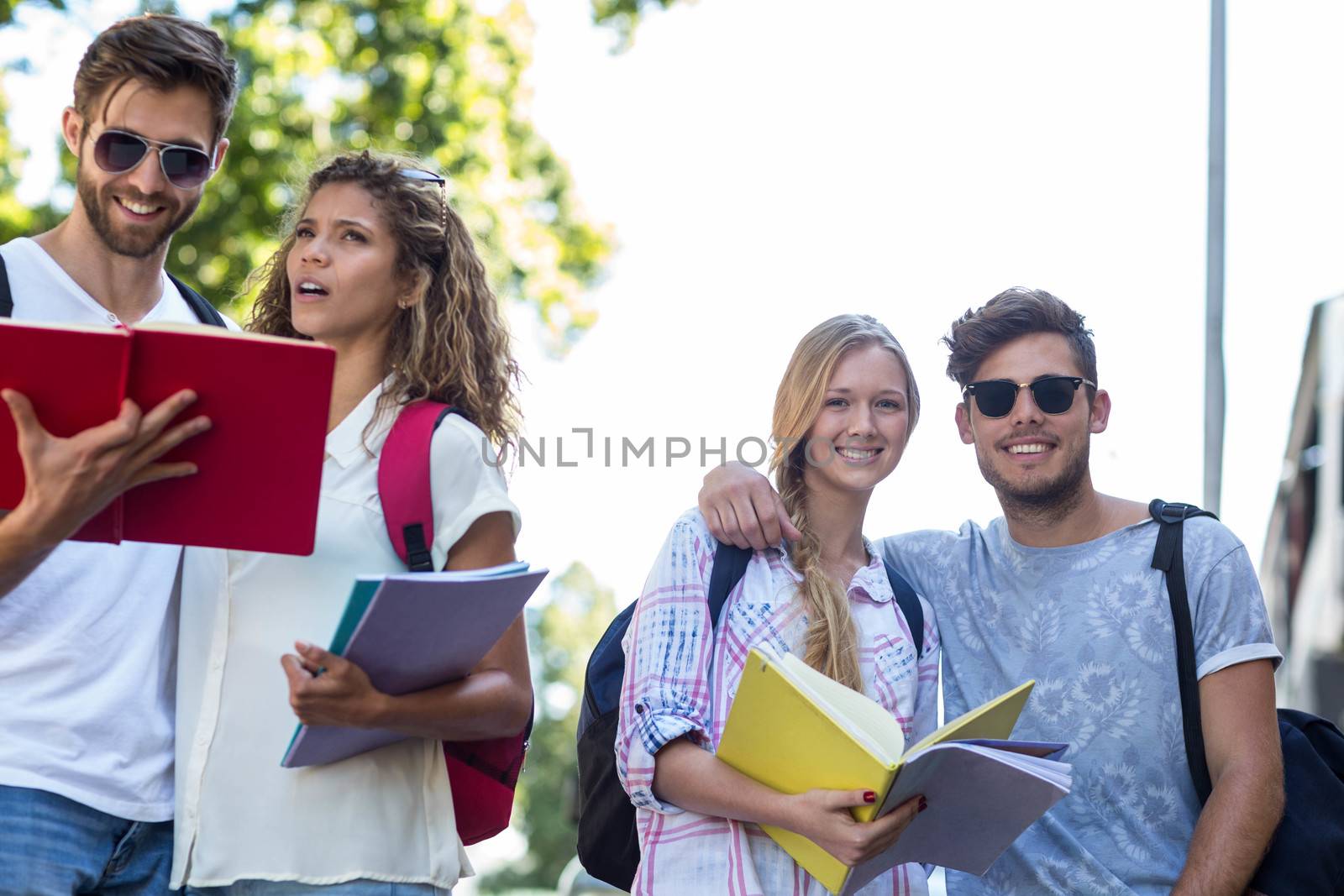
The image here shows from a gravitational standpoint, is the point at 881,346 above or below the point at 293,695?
above

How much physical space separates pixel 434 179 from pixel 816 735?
156 centimetres

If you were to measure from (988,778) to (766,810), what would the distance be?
1.59 ft

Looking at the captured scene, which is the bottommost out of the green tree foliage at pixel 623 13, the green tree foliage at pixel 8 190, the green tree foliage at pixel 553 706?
the green tree foliage at pixel 553 706

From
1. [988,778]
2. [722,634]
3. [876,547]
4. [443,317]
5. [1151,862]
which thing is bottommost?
[1151,862]

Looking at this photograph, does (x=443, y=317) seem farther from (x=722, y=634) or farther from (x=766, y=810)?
(x=766, y=810)

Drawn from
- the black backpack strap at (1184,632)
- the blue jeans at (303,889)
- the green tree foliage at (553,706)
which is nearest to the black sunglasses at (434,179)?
the blue jeans at (303,889)

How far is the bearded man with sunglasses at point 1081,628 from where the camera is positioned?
3451 millimetres

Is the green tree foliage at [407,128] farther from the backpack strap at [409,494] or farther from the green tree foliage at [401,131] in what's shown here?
the backpack strap at [409,494]

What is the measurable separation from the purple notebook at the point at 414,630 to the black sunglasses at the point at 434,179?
3.55 ft

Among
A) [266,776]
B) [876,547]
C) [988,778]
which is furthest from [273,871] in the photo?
[876,547]

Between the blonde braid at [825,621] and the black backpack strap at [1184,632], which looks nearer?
the blonde braid at [825,621]

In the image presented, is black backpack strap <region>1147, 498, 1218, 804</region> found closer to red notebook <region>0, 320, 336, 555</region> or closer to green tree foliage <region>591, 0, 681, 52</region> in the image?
red notebook <region>0, 320, 336, 555</region>

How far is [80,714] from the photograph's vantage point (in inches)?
107

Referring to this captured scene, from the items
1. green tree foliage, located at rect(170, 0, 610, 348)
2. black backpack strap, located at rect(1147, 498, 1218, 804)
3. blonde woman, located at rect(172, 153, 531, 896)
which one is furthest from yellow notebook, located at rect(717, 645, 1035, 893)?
green tree foliage, located at rect(170, 0, 610, 348)
